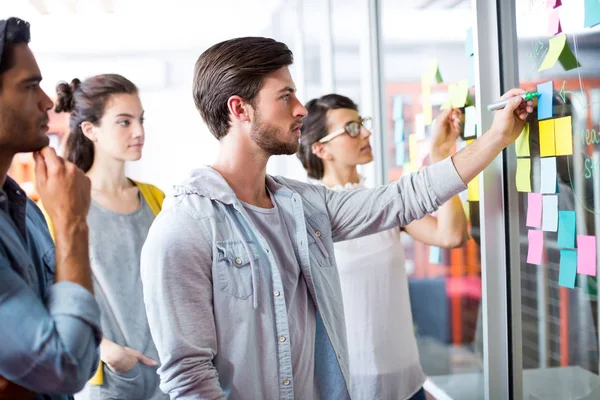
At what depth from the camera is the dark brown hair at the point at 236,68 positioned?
1659 millimetres

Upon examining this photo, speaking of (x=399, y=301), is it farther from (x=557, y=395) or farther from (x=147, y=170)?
(x=147, y=170)

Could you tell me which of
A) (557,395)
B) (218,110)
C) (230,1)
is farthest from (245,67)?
(230,1)

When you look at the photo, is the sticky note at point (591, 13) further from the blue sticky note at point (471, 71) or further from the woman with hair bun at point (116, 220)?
the woman with hair bun at point (116, 220)

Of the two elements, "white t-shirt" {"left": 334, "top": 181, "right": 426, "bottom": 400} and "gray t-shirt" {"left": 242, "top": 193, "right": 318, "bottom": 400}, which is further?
"white t-shirt" {"left": 334, "top": 181, "right": 426, "bottom": 400}

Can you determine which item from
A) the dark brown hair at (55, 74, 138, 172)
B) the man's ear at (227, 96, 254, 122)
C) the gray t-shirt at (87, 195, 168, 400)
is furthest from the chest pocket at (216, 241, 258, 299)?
the dark brown hair at (55, 74, 138, 172)

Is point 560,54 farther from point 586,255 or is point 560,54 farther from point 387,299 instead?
point 387,299

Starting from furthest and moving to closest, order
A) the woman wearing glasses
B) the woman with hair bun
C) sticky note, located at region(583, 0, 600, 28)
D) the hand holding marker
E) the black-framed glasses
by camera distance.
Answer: the black-framed glasses
the woman with hair bun
the woman wearing glasses
the hand holding marker
sticky note, located at region(583, 0, 600, 28)

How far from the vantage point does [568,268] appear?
5.02 ft

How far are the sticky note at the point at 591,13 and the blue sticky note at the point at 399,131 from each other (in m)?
1.49

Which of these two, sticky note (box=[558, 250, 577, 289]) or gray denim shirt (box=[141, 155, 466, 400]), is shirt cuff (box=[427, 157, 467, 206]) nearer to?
gray denim shirt (box=[141, 155, 466, 400])

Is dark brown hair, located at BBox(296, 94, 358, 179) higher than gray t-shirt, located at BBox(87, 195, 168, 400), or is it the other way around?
dark brown hair, located at BBox(296, 94, 358, 179)

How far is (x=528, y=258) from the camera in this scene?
Result: 1.73 metres

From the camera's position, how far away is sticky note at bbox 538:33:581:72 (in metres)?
1.48

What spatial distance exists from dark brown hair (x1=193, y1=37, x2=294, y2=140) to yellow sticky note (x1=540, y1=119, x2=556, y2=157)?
649 millimetres
